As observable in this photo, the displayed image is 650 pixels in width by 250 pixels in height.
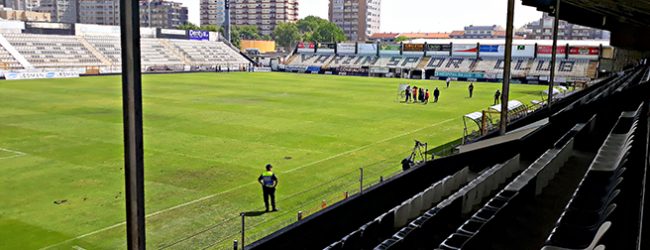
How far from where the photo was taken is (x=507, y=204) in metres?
9.42

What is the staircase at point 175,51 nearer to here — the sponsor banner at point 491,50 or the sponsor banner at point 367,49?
the sponsor banner at point 367,49

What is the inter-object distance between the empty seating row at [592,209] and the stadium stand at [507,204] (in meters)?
0.02

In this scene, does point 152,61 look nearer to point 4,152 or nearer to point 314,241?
point 4,152

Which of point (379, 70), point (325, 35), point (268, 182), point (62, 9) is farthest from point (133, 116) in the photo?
point (62, 9)

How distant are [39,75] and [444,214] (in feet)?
201

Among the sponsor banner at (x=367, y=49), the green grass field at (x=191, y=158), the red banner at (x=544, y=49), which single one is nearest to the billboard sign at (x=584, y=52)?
the red banner at (x=544, y=49)

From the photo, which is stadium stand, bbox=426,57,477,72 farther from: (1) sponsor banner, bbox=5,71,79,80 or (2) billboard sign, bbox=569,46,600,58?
(1) sponsor banner, bbox=5,71,79,80

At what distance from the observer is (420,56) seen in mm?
82438

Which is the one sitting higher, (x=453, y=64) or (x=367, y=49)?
(x=367, y=49)

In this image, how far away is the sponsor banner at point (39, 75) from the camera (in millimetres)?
58594

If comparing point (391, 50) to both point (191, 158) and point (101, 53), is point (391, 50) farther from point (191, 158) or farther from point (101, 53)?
point (191, 158)

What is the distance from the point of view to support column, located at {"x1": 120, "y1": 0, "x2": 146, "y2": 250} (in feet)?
18.3

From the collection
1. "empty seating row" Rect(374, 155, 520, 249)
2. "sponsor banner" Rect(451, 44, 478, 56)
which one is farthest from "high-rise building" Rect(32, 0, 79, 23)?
"empty seating row" Rect(374, 155, 520, 249)

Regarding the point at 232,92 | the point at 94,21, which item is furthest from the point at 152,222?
the point at 94,21
